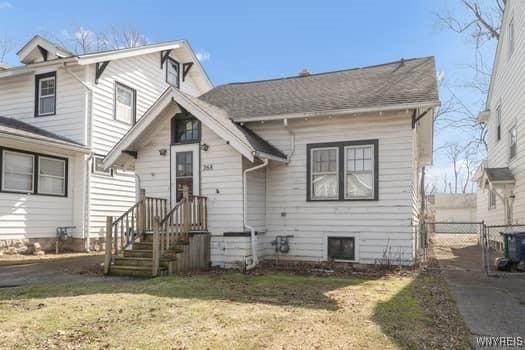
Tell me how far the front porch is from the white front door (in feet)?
1.55

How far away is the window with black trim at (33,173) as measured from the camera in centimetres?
1240

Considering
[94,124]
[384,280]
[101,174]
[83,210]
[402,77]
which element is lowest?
[384,280]

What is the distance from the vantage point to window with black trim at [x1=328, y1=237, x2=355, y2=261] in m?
10.6

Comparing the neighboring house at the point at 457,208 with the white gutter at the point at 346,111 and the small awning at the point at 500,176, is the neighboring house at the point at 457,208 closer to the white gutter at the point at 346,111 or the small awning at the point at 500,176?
the small awning at the point at 500,176

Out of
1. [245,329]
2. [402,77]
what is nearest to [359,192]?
[402,77]

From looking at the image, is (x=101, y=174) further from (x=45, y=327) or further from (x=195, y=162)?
(x=45, y=327)

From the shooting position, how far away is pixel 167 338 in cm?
453

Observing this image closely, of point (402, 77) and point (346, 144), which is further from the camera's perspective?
point (402, 77)

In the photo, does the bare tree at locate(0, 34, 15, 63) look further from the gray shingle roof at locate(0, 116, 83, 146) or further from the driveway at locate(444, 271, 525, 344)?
the driveway at locate(444, 271, 525, 344)

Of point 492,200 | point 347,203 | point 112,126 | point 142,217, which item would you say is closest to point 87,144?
point 112,126

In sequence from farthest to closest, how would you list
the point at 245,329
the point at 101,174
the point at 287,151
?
1. the point at 101,174
2. the point at 287,151
3. the point at 245,329

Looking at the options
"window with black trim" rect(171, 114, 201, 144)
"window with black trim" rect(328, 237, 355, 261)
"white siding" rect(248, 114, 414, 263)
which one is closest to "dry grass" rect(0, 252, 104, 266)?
"window with black trim" rect(171, 114, 201, 144)

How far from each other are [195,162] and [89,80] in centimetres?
601

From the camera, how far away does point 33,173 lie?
1310 cm
